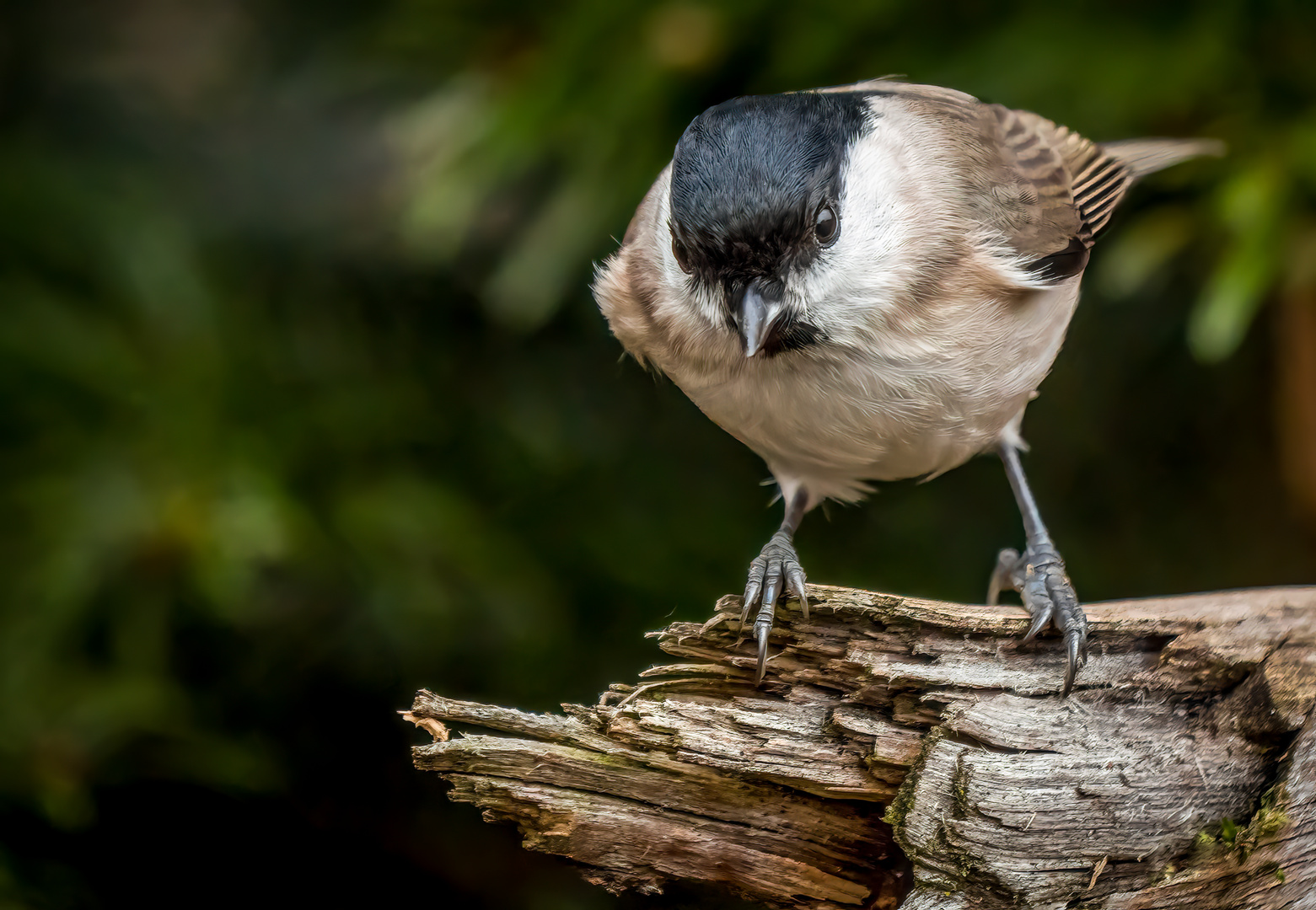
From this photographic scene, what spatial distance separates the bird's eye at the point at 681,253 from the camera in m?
1.78

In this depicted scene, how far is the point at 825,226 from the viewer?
1.76m

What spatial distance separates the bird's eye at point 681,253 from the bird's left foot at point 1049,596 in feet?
2.58

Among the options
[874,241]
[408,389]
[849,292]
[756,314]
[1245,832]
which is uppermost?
[408,389]

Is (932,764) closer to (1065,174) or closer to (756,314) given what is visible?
(756,314)

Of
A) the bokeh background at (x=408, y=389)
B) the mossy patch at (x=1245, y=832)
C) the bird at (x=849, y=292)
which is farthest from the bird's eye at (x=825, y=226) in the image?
the mossy patch at (x=1245, y=832)

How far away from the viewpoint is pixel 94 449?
246cm

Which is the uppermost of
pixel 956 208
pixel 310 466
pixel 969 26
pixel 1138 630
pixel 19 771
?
pixel 969 26

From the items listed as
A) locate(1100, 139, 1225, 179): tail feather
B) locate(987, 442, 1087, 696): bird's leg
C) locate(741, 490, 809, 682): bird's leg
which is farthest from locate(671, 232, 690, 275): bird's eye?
locate(1100, 139, 1225, 179): tail feather

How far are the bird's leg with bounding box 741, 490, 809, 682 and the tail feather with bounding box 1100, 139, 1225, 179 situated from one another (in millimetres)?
1196

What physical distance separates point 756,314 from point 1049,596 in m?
0.68

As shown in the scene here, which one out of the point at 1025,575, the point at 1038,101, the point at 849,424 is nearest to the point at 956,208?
the point at 849,424

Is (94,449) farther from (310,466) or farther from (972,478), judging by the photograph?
(972,478)

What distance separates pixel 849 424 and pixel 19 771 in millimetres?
1822

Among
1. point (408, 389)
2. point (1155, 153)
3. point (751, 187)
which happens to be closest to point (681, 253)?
point (751, 187)
